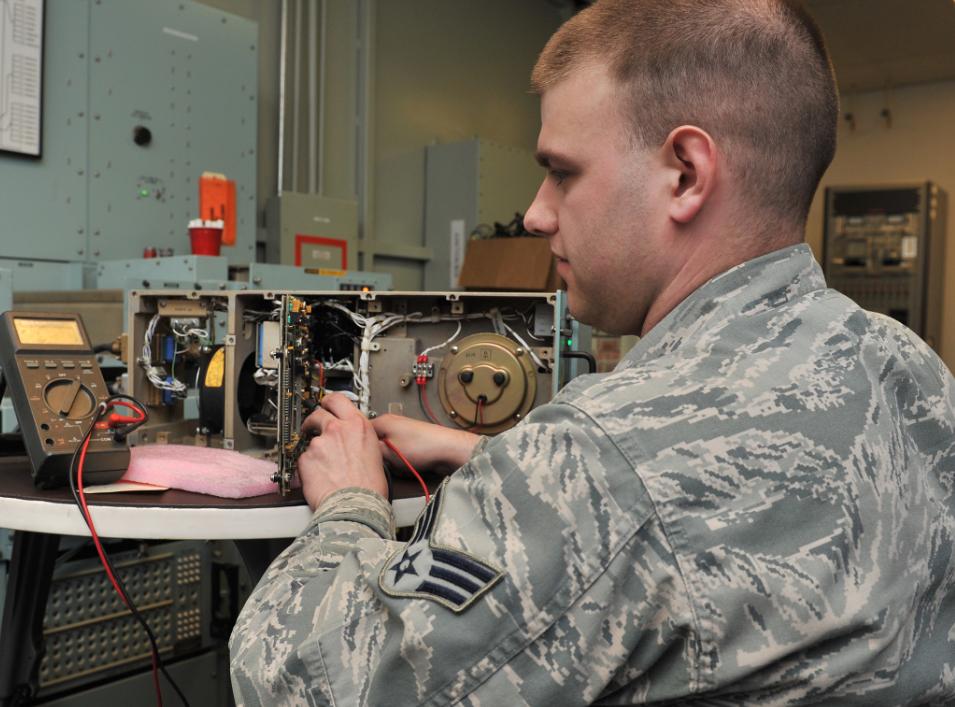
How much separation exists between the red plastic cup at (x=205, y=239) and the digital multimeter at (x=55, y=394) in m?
1.57

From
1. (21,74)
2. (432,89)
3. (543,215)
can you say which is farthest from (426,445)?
(432,89)

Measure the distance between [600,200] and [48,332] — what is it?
0.99 meters

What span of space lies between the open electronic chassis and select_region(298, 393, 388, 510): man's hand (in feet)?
0.70

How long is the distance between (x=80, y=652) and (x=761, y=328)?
1.62 meters

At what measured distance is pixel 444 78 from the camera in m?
5.28

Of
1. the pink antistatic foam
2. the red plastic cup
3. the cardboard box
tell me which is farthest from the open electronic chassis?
the cardboard box

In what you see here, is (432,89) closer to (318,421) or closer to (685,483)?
(318,421)

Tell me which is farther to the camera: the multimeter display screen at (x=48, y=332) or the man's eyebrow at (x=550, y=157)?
the multimeter display screen at (x=48, y=332)

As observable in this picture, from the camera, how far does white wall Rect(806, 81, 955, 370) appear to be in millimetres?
6199

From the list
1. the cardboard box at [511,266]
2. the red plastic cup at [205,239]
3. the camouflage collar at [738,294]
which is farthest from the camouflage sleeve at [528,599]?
the cardboard box at [511,266]

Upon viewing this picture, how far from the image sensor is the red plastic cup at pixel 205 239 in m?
2.88

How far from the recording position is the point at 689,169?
2.41ft

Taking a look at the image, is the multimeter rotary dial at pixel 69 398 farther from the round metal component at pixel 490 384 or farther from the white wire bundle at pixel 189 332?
the round metal component at pixel 490 384

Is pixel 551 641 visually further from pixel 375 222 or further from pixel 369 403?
pixel 375 222
